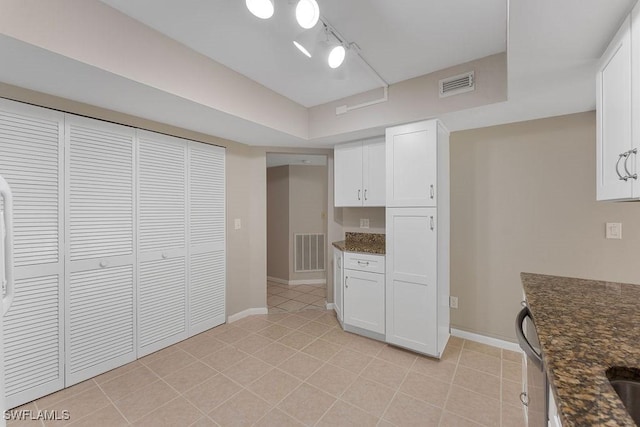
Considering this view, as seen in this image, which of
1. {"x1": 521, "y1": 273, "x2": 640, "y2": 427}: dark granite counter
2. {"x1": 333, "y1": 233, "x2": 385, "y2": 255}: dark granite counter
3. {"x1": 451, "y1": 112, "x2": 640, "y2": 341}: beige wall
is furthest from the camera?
{"x1": 333, "y1": 233, "x2": 385, "y2": 255}: dark granite counter

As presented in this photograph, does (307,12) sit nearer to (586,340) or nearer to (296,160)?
(586,340)

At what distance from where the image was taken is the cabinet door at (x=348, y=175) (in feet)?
10.1

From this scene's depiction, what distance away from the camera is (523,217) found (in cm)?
245

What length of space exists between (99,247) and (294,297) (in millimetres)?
2657

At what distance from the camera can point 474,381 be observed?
2051 millimetres

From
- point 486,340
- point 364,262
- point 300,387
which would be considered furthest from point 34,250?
point 486,340

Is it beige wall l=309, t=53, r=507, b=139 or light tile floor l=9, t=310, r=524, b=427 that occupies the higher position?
beige wall l=309, t=53, r=507, b=139

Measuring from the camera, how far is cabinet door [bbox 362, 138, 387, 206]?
2875mm

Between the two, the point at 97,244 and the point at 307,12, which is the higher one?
the point at 307,12

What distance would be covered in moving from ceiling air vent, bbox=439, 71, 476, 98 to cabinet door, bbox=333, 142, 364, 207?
1.05 meters

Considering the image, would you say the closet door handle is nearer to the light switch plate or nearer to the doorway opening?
the light switch plate

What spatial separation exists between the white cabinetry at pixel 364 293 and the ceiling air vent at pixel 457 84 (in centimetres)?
158

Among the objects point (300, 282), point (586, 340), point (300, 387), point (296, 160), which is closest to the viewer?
point (586, 340)

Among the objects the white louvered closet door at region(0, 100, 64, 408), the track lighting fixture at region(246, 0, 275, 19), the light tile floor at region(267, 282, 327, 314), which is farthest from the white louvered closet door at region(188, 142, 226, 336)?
the track lighting fixture at region(246, 0, 275, 19)
